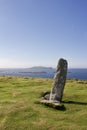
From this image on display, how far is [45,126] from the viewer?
1766 centimetres

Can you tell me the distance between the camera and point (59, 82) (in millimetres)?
26578

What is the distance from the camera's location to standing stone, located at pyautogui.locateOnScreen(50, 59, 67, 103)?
1015 inches

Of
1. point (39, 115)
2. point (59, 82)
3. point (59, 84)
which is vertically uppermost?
point (59, 82)

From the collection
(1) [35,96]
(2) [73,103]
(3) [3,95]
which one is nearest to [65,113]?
(2) [73,103]

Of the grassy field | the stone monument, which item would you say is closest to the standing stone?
the stone monument

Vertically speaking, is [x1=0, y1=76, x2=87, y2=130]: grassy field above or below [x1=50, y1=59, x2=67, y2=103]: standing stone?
below

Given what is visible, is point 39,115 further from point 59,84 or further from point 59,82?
point 59,82

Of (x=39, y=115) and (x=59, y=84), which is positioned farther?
(x=59, y=84)

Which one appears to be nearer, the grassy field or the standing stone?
the grassy field

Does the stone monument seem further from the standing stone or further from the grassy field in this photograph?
the grassy field

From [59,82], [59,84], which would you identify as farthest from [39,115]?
[59,82]

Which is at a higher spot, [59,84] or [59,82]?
[59,82]

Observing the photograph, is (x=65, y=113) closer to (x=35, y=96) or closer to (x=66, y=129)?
(x=66, y=129)

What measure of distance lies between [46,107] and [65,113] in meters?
2.43
